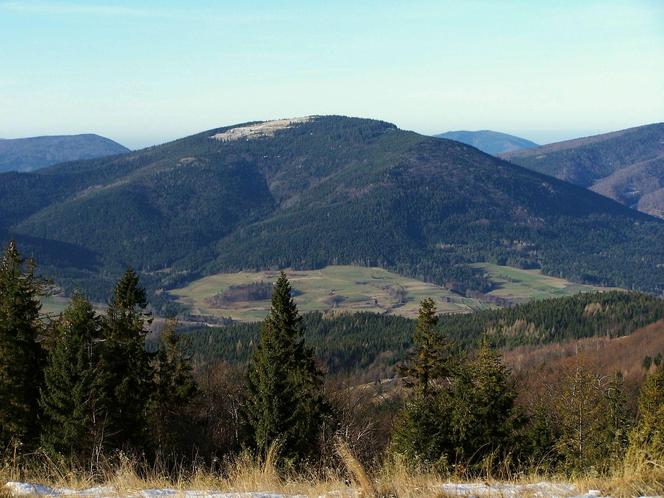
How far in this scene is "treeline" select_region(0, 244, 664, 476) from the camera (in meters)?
27.4

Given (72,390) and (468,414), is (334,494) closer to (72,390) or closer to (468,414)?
(72,390)

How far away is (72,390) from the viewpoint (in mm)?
26922

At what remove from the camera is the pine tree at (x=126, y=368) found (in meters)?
30.5

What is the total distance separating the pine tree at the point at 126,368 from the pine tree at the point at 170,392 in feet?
5.47

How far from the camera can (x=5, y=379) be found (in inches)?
1126

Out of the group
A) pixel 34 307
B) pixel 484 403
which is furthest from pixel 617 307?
pixel 34 307

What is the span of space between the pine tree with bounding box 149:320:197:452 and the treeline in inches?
3.5

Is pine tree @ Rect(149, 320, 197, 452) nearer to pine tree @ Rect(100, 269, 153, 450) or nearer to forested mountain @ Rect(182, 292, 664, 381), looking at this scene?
pine tree @ Rect(100, 269, 153, 450)

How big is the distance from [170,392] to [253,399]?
7015 millimetres

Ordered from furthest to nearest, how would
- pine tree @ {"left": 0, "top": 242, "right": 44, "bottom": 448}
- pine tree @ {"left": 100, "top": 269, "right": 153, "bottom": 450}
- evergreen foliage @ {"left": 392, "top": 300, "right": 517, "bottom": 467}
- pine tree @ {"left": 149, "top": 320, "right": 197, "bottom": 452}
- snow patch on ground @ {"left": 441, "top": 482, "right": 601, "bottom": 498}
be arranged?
pine tree @ {"left": 149, "top": 320, "right": 197, "bottom": 452}, pine tree @ {"left": 100, "top": 269, "right": 153, "bottom": 450}, evergreen foliage @ {"left": 392, "top": 300, "right": 517, "bottom": 467}, pine tree @ {"left": 0, "top": 242, "right": 44, "bottom": 448}, snow patch on ground @ {"left": 441, "top": 482, "right": 601, "bottom": 498}

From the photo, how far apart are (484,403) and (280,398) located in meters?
10.4

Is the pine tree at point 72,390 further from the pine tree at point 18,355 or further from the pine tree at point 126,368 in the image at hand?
the pine tree at point 126,368

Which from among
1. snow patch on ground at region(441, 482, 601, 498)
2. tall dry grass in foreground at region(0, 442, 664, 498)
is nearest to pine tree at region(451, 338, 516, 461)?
tall dry grass in foreground at region(0, 442, 664, 498)

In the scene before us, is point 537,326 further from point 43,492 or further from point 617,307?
point 43,492
